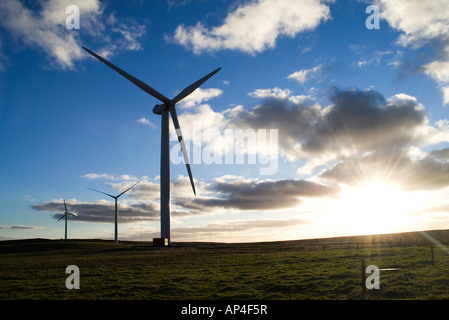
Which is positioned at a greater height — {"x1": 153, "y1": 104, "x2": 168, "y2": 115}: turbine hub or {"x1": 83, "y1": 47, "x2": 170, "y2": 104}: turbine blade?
{"x1": 83, "y1": 47, "x2": 170, "y2": 104}: turbine blade

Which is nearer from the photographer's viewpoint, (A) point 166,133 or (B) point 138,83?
(B) point 138,83

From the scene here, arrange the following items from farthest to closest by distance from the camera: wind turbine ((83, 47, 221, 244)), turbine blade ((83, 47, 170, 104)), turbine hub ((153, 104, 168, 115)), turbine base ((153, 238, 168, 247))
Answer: turbine hub ((153, 104, 168, 115))
turbine base ((153, 238, 168, 247))
wind turbine ((83, 47, 221, 244))
turbine blade ((83, 47, 170, 104))

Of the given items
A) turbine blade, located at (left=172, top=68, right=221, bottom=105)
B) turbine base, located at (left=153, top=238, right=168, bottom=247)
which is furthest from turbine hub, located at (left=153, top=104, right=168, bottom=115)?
turbine base, located at (left=153, top=238, right=168, bottom=247)

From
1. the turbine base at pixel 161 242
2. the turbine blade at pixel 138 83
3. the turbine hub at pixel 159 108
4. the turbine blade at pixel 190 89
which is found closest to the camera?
the turbine blade at pixel 138 83

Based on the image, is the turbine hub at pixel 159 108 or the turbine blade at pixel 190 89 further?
the turbine hub at pixel 159 108

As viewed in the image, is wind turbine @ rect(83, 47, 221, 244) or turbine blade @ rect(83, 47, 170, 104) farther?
wind turbine @ rect(83, 47, 221, 244)

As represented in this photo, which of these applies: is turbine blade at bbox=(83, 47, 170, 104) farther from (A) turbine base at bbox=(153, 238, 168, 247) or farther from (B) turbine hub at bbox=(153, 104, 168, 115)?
(A) turbine base at bbox=(153, 238, 168, 247)

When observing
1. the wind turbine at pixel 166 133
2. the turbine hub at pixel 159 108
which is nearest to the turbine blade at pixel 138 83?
the wind turbine at pixel 166 133

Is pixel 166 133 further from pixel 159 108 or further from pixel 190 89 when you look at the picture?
pixel 190 89

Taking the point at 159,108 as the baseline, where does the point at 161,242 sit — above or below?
below

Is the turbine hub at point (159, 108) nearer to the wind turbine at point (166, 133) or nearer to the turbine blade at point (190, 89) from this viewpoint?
Result: the wind turbine at point (166, 133)

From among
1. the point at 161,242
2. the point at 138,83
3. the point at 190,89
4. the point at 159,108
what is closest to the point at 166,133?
the point at 159,108

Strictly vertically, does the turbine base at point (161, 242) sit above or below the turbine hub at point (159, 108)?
below
